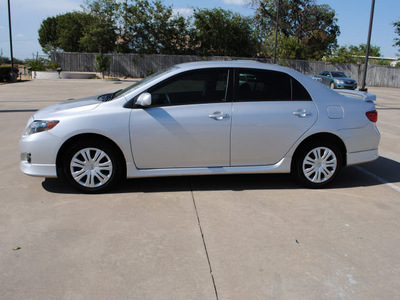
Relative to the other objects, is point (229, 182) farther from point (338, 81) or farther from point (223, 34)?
point (223, 34)

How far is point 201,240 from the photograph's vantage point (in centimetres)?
371

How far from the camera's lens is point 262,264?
3305mm

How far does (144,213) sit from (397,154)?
5.49 meters

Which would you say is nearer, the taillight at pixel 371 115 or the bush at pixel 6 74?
the taillight at pixel 371 115

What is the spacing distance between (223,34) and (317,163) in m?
37.5

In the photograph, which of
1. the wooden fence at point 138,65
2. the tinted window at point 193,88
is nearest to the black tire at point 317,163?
the tinted window at point 193,88

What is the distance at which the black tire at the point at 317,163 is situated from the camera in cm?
521

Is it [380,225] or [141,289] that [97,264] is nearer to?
[141,289]

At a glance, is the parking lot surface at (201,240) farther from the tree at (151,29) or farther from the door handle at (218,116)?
the tree at (151,29)

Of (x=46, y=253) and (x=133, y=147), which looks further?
(x=133, y=147)

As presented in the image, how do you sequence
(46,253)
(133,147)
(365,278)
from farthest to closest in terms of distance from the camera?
(133,147) → (46,253) → (365,278)

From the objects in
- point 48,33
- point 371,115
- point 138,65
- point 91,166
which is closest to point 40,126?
point 91,166

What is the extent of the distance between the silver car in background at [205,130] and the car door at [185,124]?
0.01 metres

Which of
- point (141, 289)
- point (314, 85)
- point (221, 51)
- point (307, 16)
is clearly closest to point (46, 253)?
point (141, 289)
